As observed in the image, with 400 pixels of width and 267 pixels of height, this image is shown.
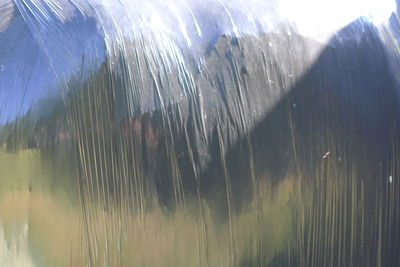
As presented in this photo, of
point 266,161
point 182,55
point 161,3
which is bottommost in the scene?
point 266,161

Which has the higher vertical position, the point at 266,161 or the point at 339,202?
the point at 266,161

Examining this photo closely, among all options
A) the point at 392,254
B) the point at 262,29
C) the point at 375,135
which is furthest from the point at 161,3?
the point at 392,254

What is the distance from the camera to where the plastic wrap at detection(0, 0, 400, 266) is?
2322 millimetres

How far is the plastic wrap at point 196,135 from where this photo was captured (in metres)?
2.32

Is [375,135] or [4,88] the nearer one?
[4,88]

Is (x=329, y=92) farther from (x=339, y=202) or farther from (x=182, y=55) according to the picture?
(x=182, y=55)

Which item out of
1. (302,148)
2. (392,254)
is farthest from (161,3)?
(392,254)

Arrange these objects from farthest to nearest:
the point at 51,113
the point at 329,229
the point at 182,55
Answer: the point at 329,229 → the point at 182,55 → the point at 51,113

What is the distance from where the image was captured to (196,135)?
96.1 inches

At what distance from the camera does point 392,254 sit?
2748 mm

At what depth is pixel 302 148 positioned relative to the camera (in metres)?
2.59

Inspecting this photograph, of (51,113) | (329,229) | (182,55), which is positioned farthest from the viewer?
(329,229)

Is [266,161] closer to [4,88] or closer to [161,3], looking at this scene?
[161,3]

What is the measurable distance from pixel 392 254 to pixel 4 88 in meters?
1.76
